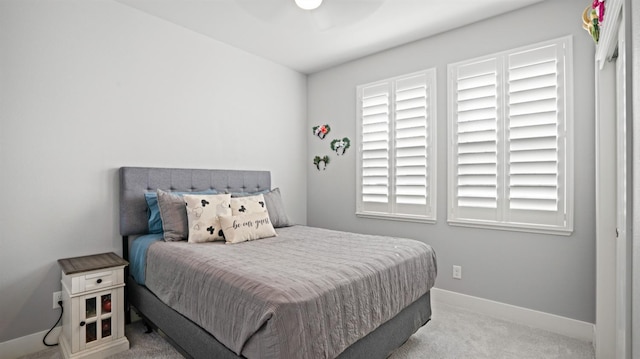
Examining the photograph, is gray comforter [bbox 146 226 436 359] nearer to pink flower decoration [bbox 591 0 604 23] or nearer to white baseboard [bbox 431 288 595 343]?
white baseboard [bbox 431 288 595 343]

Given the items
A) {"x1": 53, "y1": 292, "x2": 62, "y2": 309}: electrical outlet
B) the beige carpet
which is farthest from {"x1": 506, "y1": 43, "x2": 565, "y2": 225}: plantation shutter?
{"x1": 53, "y1": 292, "x2": 62, "y2": 309}: electrical outlet

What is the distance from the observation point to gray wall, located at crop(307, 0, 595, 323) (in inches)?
94.3

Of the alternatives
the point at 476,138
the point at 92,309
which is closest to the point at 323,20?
the point at 476,138

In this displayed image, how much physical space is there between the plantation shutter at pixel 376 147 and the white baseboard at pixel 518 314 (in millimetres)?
1083

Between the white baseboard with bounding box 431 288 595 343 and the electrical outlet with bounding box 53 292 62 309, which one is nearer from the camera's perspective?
the electrical outlet with bounding box 53 292 62 309

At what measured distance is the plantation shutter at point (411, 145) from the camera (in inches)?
126

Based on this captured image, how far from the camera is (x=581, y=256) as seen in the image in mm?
2414

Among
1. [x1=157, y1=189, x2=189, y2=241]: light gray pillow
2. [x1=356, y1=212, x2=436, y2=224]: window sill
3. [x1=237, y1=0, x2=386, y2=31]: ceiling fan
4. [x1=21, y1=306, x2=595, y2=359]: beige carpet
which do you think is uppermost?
[x1=237, y1=0, x2=386, y2=31]: ceiling fan

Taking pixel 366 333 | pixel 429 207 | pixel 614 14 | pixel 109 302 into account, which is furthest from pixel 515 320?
pixel 109 302

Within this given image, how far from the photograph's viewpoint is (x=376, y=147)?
11.8 ft

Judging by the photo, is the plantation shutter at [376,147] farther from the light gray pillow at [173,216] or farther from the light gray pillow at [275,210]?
the light gray pillow at [173,216]

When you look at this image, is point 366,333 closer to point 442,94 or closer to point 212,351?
point 212,351

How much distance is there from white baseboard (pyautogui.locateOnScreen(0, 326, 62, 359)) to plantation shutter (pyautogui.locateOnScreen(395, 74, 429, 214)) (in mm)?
3142

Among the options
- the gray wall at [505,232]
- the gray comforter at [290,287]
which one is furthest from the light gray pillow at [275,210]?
the gray wall at [505,232]
